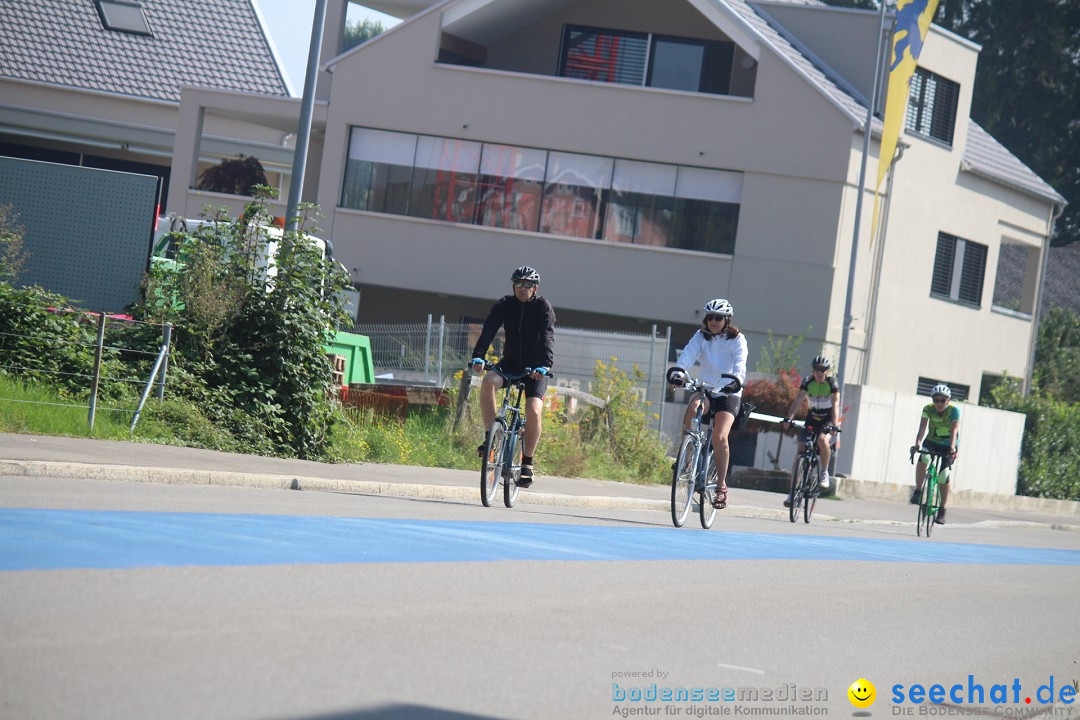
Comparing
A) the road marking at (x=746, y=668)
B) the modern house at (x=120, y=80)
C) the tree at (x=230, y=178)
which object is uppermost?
the modern house at (x=120, y=80)

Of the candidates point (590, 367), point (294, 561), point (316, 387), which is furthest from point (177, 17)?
point (294, 561)

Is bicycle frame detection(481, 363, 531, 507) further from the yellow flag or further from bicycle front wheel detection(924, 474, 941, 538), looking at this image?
the yellow flag

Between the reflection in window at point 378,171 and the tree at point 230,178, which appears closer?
the reflection in window at point 378,171

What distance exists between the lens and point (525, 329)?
490 inches

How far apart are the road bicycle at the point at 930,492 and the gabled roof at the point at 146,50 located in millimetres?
29694

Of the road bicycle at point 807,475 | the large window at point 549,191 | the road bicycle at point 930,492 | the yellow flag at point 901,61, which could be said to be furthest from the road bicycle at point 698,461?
the large window at point 549,191

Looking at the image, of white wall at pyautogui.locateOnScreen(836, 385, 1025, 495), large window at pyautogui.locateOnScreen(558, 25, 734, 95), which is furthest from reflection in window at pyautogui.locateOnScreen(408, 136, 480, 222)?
white wall at pyautogui.locateOnScreen(836, 385, 1025, 495)

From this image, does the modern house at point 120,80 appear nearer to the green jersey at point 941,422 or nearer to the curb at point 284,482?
the green jersey at point 941,422

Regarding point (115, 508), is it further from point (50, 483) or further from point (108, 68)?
point (108, 68)

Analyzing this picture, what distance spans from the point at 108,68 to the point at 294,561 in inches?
1502

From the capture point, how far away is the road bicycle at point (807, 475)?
1719cm

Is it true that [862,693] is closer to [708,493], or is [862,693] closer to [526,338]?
[526,338]

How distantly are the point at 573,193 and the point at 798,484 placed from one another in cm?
1682

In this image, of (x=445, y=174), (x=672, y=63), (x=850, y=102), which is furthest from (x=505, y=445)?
(x=672, y=63)
